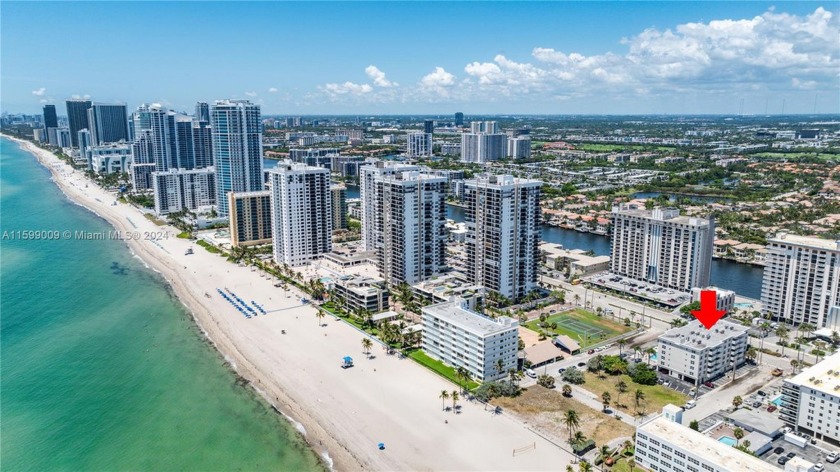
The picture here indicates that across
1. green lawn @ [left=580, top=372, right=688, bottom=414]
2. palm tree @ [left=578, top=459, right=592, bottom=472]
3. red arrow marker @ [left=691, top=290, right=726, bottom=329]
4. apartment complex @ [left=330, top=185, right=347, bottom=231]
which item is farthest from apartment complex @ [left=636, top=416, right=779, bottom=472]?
apartment complex @ [left=330, top=185, right=347, bottom=231]

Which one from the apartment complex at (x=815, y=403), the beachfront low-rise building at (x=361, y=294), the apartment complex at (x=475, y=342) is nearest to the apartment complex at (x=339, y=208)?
the beachfront low-rise building at (x=361, y=294)

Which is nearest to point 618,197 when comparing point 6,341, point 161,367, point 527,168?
point 527,168

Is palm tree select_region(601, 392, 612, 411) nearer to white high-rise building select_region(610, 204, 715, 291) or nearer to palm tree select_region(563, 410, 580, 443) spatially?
palm tree select_region(563, 410, 580, 443)

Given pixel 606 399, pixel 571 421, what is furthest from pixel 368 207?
pixel 571 421

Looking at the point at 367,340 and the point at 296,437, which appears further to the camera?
the point at 367,340

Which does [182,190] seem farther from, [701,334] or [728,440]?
[728,440]

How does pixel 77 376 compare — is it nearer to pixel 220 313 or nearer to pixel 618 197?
pixel 220 313
